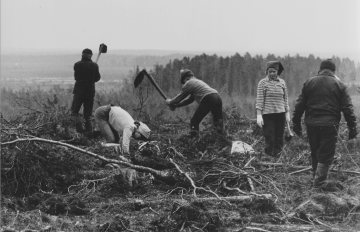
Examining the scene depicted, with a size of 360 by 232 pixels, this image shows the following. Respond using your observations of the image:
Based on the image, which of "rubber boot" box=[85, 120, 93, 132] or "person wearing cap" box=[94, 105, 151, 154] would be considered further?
"rubber boot" box=[85, 120, 93, 132]

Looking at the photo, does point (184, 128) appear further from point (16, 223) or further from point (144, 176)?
point (16, 223)

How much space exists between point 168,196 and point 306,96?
2.26 m

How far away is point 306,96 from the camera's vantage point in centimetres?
734

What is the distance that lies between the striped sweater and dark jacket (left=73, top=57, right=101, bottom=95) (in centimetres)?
345

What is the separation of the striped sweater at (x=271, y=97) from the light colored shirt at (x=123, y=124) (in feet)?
6.83

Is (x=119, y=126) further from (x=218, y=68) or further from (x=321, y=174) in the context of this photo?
(x=218, y=68)

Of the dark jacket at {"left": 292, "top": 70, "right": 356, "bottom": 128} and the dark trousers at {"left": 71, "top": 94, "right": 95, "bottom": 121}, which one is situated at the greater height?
the dark jacket at {"left": 292, "top": 70, "right": 356, "bottom": 128}

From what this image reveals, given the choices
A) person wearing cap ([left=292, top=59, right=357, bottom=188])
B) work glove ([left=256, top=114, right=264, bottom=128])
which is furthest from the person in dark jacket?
person wearing cap ([left=292, top=59, right=357, bottom=188])

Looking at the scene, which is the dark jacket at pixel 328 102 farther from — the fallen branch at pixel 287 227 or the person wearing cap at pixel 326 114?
the fallen branch at pixel 287 227

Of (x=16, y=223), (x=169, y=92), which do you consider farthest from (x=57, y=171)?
(x=169, y=92)

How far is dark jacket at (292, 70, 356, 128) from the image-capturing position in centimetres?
710

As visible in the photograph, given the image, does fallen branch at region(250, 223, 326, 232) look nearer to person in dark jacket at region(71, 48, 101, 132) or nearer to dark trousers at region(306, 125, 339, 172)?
dark trousers at region(306, 125, 339, 172)

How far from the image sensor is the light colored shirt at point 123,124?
8.12 m

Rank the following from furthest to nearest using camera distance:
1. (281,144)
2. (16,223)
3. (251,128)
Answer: (251,128), (281,144), (16,223)
